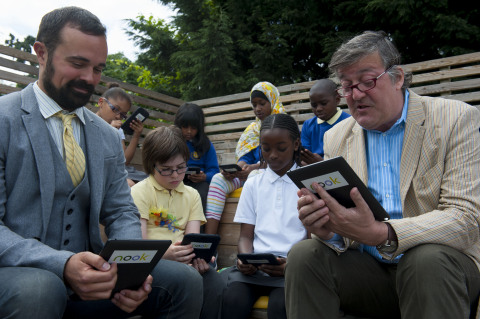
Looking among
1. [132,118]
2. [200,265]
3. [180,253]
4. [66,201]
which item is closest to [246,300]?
[200,265]

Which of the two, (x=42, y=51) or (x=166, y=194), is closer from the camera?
(x=42, y=51)

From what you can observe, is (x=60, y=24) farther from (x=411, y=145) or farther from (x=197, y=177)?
(x=197, y=177)

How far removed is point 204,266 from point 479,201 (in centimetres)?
140

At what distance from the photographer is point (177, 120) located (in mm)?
4199

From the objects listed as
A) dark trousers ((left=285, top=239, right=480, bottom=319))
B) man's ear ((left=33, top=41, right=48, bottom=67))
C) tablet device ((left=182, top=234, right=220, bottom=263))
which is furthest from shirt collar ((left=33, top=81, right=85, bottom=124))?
dark trousers ((left=285, top=239, right=480, bottom=319))

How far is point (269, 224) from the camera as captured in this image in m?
2.66

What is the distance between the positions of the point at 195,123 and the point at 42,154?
254cm

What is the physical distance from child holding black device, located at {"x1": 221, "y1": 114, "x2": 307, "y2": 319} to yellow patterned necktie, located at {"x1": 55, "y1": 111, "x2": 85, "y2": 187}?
1114 mm

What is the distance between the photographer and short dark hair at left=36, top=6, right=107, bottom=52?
1779 mm

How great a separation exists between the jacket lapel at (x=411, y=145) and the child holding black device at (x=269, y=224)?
830mm

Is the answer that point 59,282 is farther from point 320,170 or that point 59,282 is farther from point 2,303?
point 320,170

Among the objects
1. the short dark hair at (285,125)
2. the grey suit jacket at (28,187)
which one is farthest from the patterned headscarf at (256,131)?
the grey suit jacket at (28,187)

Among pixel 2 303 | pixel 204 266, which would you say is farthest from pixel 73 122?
pixel 204 266

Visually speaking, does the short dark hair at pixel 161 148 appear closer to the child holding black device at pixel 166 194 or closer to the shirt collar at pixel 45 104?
→ the child holding black device at pixel 166 194
